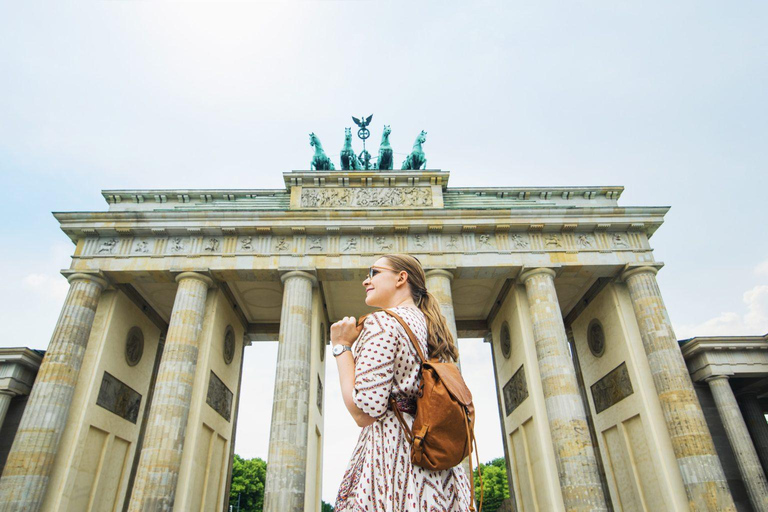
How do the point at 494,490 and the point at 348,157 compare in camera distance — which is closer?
the point at 348,157

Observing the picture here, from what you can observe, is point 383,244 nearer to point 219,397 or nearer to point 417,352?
point 219,397

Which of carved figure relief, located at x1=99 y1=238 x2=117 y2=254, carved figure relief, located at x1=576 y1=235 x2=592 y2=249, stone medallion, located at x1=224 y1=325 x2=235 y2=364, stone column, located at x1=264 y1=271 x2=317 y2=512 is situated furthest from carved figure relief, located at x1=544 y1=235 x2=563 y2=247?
carved figure relief, located at x1=99 y1=238 x2=117 y2=254

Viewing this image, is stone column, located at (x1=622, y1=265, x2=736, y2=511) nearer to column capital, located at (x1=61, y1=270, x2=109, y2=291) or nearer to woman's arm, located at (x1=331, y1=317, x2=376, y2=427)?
woman's arm, located at (x1=331, y1=317, x2=376, y2=427)

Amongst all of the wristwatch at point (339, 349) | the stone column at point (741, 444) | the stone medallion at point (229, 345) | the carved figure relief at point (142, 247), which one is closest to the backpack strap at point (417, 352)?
the wristwatch at point (339, 349)

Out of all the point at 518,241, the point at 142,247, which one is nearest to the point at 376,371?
the point at 518,241

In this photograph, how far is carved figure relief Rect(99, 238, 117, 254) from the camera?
18578 mm

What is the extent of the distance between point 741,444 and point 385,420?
20.7 meters

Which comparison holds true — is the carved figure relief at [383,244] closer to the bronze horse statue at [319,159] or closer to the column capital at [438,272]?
the column capital at [438,272]

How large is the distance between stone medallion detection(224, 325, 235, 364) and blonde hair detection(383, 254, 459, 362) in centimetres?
1968

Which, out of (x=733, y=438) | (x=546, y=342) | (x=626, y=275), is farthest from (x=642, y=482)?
(x=626, y=275)

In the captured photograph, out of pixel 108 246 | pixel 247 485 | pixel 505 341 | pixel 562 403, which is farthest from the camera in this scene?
pixel 247 485

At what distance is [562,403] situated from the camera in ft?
51.8

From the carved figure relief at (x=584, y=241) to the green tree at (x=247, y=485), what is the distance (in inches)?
1971

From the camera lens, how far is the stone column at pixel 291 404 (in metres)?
14.4
